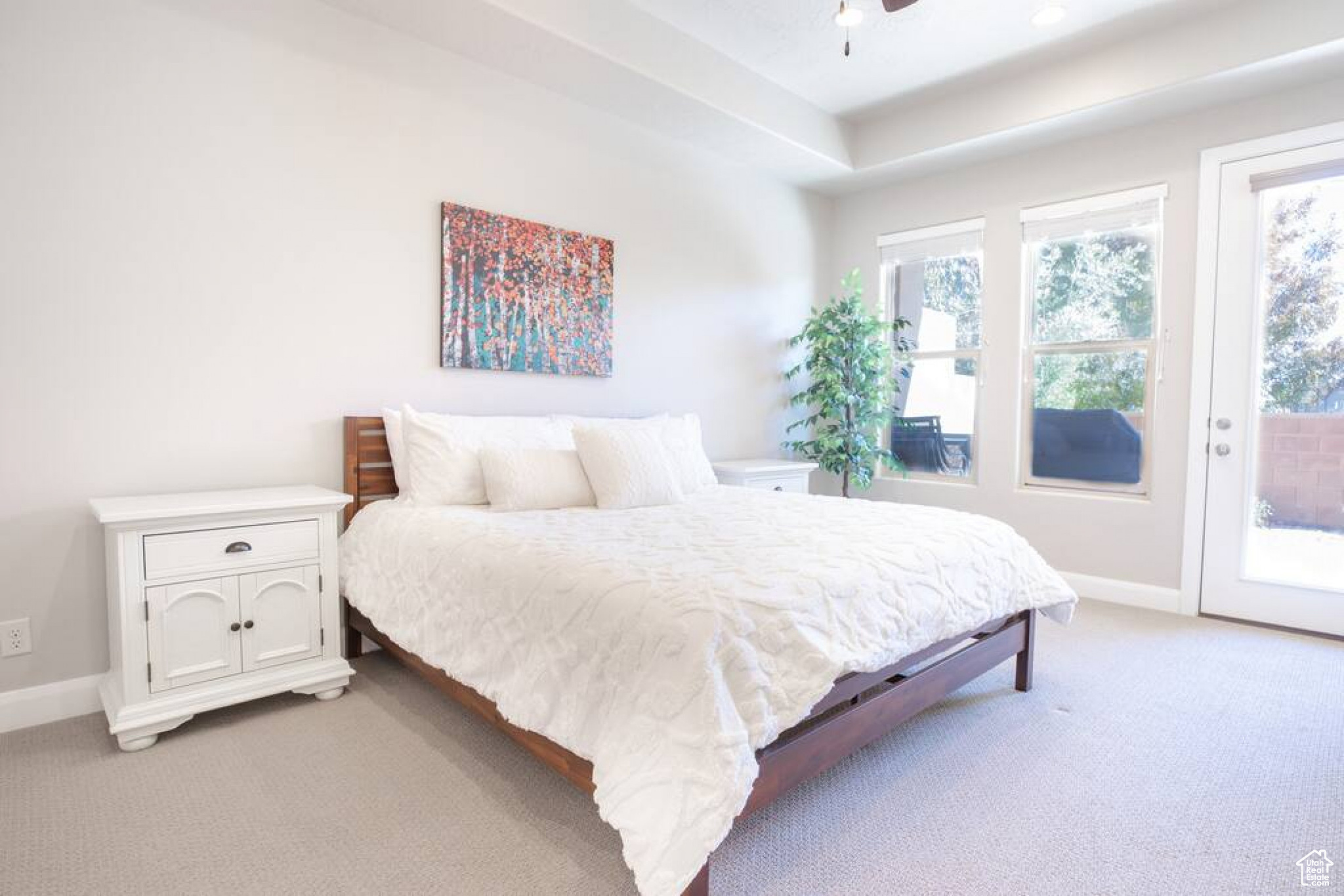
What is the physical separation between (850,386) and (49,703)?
410cm

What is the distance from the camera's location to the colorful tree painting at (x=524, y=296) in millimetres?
3004

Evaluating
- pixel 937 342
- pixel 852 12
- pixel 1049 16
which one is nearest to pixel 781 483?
pixel 937 342

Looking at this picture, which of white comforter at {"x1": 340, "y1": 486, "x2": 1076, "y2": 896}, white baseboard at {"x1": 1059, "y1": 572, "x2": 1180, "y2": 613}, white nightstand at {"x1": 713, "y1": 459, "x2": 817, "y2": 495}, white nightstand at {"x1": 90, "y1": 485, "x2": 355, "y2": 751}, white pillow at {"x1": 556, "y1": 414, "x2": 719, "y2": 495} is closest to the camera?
white comforter at {"x1": 340, "y1": 486, "x2": 1076, "y2": 896}

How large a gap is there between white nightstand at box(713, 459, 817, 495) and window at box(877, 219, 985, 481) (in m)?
0.89

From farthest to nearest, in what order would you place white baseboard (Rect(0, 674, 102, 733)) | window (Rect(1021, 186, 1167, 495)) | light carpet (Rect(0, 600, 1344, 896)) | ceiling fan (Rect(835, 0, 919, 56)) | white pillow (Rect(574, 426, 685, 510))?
window (Rect(1021, 186, 1167, 495))
white pillow (Rect(574, 426, 685, 510))
ceiling fan (Rect(835, 0, 919, 56))
white baseboard (Rect(0, 674, 102, 733))
light carpet (Rect(0, 600, 1344, 896))

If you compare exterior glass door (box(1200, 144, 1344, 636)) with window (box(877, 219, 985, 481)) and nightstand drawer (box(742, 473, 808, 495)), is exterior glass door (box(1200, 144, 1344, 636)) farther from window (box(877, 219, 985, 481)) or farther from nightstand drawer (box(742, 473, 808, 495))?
nightstand drawer (box(742, 473, 808, 495))

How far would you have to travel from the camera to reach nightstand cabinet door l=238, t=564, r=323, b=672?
2.18 m

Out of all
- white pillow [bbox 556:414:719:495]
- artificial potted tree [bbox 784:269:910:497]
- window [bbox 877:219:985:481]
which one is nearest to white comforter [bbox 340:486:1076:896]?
white pillow [bbox 556:414:719:495]

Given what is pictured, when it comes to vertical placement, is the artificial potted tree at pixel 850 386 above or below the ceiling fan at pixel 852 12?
below

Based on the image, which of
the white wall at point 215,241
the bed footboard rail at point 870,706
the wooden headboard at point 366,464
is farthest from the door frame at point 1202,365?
the wooden headboard at point 366,464

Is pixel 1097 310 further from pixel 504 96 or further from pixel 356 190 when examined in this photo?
pixel 356 190

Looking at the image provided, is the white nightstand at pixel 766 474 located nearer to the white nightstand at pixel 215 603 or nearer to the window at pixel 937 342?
the window at pixel 937 342

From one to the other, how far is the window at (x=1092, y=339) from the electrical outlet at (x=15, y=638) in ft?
15.6

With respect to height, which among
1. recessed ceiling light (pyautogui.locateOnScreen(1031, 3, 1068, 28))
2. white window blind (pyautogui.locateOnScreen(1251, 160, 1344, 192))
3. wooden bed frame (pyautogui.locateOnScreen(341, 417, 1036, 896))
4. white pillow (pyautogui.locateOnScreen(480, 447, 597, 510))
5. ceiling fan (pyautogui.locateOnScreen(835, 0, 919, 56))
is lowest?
wooden bed frame (pyautogui.locateOnScreen(341, 417, 1036, 896))
